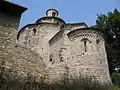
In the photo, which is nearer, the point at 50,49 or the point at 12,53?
the point at 12,53

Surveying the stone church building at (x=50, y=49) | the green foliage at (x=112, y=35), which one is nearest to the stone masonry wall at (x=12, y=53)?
the stone church building at (x=50, y=49)

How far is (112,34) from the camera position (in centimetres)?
2239

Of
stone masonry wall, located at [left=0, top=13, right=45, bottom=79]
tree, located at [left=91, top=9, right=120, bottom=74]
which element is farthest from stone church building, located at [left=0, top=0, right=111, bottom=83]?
tree, located at [left=91, top=9, right=120, bottom=74]

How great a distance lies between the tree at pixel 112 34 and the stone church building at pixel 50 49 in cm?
388

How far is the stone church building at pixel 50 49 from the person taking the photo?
957cm

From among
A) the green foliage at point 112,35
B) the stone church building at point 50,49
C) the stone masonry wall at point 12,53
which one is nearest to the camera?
the stone masonry wall at point 12,53

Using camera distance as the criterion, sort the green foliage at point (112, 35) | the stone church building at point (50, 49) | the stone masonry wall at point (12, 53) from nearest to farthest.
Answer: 1. the stone masonry wall at point (12, 53)
2. the stone church building at point (50, 49)
3. the green foliage at point (112, 35)

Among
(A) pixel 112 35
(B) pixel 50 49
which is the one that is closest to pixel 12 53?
(B) pixel 50 49

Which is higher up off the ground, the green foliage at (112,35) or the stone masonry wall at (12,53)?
the green foliage at (112,35)

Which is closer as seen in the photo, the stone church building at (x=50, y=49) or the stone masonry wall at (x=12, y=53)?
the stone masonry wall at (x=12, y=53)

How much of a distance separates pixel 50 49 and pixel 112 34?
802cm

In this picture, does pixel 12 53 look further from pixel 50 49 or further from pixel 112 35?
pixel 112 35

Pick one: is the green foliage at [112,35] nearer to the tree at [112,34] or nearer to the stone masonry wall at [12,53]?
the tree at [112,34]

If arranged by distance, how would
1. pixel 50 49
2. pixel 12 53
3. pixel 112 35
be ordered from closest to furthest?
1. pixel 12 53
2. pixel 50 49
3. pixel 112 35
